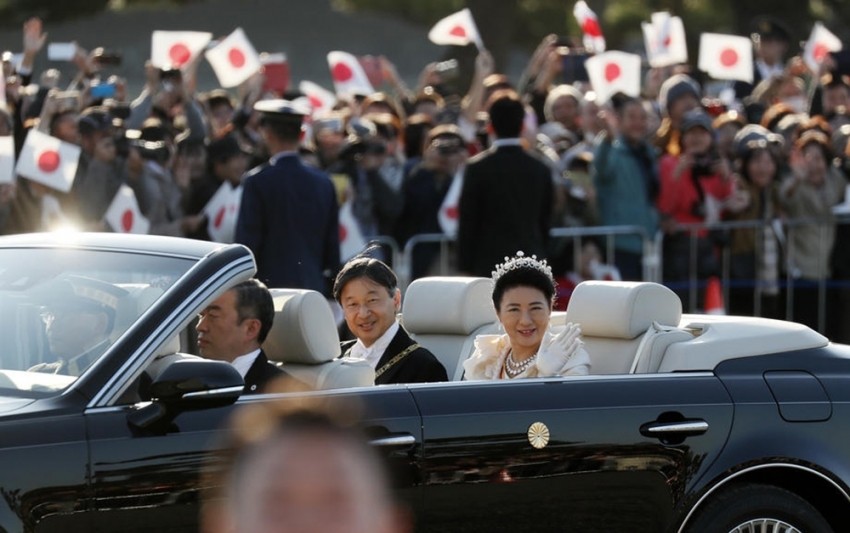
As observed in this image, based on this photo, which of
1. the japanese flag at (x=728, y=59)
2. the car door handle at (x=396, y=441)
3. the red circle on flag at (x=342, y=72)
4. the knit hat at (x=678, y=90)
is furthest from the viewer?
the japanese flag at (x=728, y=59)

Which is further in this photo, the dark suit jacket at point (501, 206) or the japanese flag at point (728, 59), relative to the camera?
the japanese flag at point (728, 59)

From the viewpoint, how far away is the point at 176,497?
16.9 feet

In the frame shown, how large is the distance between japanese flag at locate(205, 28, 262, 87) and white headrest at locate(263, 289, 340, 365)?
8685 mm

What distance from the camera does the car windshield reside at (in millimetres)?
5344

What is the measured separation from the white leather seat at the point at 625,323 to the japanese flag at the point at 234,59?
8.43 m

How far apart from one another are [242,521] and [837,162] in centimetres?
1266

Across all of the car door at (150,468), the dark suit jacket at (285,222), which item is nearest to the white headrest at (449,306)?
the car door at (150,468)

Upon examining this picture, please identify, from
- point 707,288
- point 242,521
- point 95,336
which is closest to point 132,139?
point 707,288

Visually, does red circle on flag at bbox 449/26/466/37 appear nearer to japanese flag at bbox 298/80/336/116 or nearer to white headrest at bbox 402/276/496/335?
japanese flag at bbox 298/80/336/116

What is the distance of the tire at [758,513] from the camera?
605cm

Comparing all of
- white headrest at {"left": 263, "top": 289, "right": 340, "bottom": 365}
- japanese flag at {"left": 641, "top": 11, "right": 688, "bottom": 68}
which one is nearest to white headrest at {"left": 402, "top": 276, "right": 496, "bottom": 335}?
white headrest at {"left": 263, "top": 289, "right": 340, "bottom": 365}

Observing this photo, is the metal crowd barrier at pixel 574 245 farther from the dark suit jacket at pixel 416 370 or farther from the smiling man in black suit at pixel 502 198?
the dark suit jacket at pixel 416 370

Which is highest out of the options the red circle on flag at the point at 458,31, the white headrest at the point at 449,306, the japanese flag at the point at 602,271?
the red circle on flag at the point at 458,31

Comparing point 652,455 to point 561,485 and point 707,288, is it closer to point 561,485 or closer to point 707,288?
point 561,485
